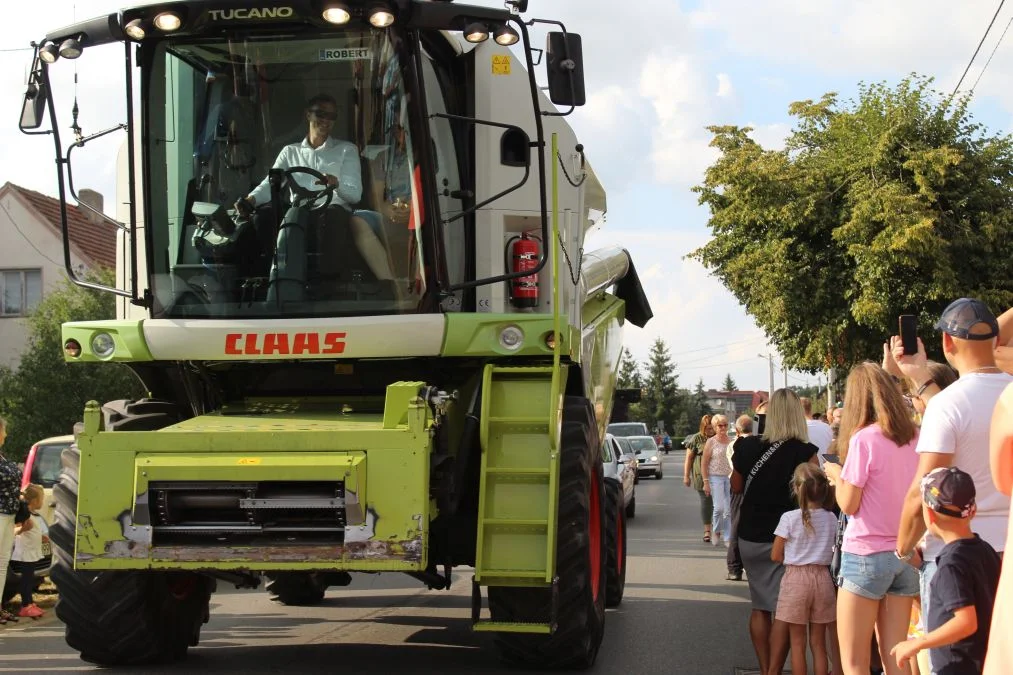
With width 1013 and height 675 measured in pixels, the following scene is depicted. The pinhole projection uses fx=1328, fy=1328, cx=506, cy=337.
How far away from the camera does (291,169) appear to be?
322 inches

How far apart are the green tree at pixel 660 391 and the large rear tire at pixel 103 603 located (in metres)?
126

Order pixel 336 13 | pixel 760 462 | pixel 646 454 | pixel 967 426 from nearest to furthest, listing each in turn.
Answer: pixel 967 426
pixel 336 13
pixel 760 462
pixel 646 454

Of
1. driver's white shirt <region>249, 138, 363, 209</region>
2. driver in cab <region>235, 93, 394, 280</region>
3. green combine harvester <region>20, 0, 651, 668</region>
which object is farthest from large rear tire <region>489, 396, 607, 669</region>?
driver's white shirt <region>249, 138, 363, 209</region>

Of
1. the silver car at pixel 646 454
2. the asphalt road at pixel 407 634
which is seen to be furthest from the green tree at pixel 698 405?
the asphalt road at pixel 407 634

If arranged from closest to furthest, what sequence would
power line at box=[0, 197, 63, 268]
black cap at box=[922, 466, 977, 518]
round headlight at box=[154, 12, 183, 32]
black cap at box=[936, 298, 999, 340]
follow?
black cap at box=[922, 466, 977, 518] → black cap at box=[936, 298, 999, 340] → round headlight at box=[154, 12, 183, 32] → power line at box=[0, 197, 63, 268]

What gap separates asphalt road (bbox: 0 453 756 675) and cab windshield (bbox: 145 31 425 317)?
2364 millimetres

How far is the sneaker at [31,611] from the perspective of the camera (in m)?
11.5

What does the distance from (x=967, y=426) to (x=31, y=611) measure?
8821mm

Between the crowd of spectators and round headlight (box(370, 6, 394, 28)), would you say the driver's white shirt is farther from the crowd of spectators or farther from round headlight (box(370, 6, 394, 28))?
the crowd of spectators

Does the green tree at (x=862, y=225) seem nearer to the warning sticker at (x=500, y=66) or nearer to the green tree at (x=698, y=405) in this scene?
the warning sticker at (x=500, y=66)

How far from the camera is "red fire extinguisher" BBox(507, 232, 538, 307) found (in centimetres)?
850

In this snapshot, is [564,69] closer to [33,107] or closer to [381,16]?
[381,16]

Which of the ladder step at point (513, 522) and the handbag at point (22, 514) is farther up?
the ladder step at point (513, 522)

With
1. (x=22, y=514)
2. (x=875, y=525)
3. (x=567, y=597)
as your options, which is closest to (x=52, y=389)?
(x=22, y=514)
